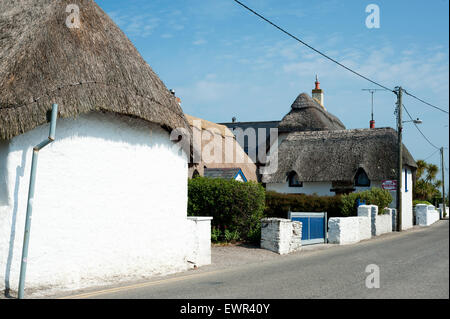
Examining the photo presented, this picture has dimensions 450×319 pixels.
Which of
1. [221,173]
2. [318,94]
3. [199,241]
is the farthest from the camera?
[318,94]

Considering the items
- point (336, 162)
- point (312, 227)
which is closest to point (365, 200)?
point (312, 227)

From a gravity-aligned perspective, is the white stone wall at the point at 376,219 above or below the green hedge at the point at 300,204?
below

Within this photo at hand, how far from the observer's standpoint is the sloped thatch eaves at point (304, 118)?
131 ft

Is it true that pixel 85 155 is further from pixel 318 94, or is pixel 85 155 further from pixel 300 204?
pixel 318 94

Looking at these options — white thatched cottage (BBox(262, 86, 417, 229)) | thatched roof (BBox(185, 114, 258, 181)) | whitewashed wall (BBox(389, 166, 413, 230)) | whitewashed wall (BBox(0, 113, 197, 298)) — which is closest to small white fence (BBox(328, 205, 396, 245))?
whitewashed wall (BBox(389, 166, 413, 230))

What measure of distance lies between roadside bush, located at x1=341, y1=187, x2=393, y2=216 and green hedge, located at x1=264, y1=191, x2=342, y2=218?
1.13ft

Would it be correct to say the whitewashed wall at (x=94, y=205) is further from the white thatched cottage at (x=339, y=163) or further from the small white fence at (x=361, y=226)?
the white thatched cottage at (x=339, y=163)

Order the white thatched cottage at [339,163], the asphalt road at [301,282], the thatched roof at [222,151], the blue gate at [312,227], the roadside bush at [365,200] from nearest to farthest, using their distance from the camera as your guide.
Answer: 1. the asphalt road at [301,282]
2. the blue gate at [312,227]
3. the roadside bush at [365,200]
4. the thatched roof at [222,151]
5. the white thatched cottage at [339,163]

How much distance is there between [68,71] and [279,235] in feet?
28.8

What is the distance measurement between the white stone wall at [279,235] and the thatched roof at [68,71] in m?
5.56

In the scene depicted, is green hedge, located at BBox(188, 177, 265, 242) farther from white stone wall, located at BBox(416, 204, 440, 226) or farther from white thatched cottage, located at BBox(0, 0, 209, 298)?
white stone wall, located at BBox(416, 204, 440, 226)

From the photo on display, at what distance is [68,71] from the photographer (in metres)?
9.48

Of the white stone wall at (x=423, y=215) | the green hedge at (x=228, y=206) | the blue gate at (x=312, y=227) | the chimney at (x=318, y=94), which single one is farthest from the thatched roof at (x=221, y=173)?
the chimney at (x=318, y=94)
